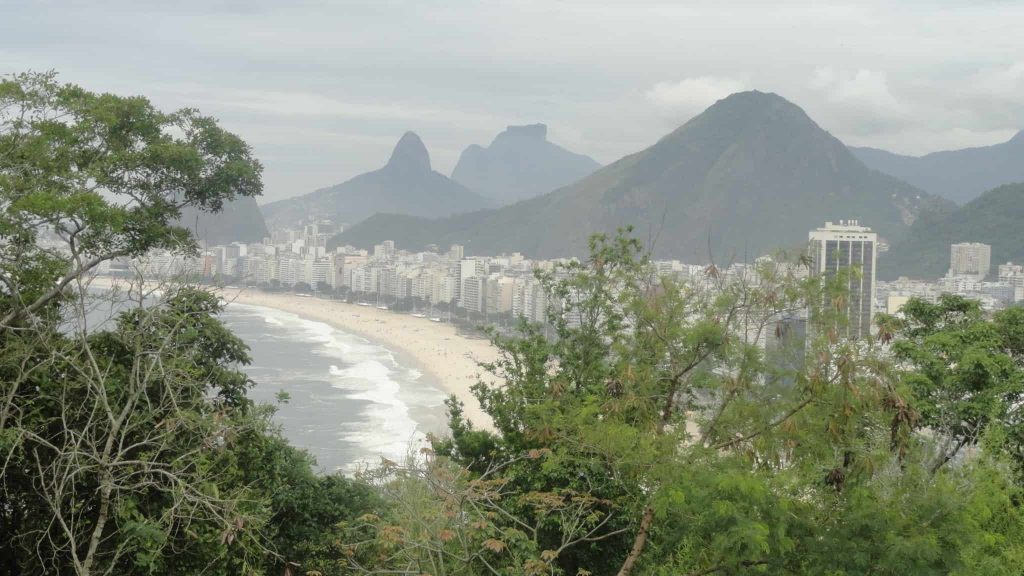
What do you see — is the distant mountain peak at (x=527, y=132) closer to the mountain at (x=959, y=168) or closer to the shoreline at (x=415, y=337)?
the mountain at (x=959, y=168)

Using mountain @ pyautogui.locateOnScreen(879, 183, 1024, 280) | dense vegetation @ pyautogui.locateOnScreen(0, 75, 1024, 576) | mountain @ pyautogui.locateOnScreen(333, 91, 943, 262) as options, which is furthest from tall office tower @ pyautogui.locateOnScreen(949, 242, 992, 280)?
dense vegetation @ pyautogui.locateOnScreen(0, 75, 1024, 576)

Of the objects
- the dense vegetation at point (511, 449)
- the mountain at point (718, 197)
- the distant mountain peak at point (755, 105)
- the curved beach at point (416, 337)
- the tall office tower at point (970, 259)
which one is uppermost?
the distant mountain peak at point (755, 105)

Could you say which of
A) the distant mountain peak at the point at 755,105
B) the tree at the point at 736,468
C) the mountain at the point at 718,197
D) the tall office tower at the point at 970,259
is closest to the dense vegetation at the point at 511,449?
the tree at the point at 736,468

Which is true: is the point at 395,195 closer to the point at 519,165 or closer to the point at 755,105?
the point at 519,165

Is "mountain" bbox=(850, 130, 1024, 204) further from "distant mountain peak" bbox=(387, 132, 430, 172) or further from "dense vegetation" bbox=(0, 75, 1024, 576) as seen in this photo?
"dense vegetation" bbox=(0, 75, 1024, 576)

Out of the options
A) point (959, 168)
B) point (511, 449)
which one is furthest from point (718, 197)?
point (511, 449)

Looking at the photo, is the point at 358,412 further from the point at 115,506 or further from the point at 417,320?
the point at 417,320
